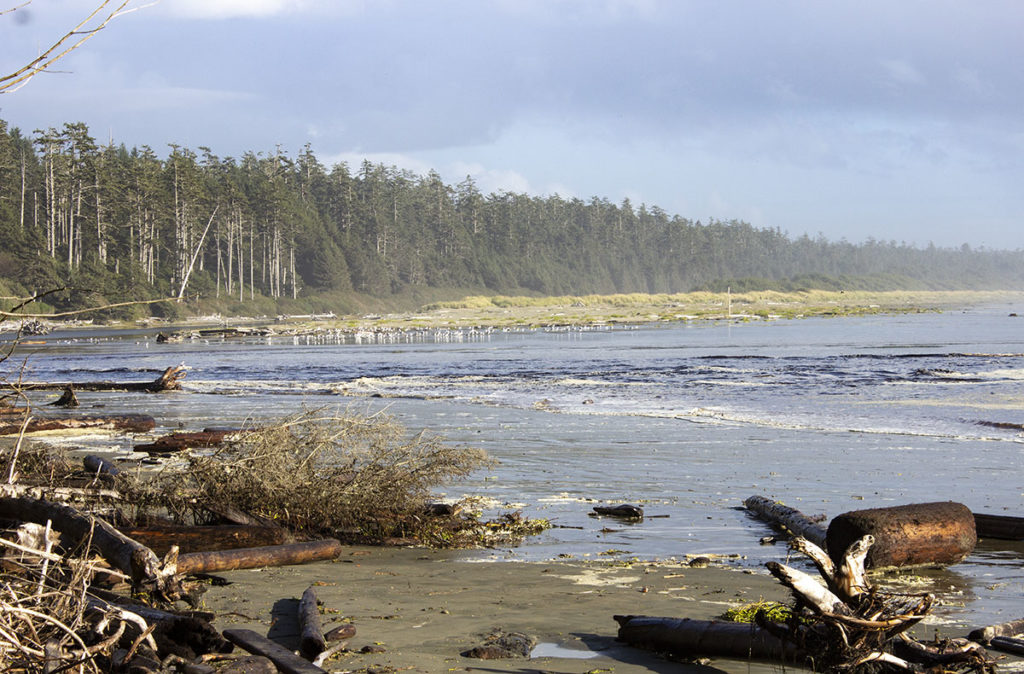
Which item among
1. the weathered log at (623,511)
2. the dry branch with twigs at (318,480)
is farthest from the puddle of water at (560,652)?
the weathered log at (623,511)

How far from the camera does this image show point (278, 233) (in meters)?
109

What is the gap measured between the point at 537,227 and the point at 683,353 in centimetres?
14458

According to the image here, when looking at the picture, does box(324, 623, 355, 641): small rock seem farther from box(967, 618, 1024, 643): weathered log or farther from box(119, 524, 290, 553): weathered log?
box(967, 618, 1024, 643): weathered log

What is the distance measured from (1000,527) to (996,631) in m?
3.32

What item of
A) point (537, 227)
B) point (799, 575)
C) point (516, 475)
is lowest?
point (516, 475)

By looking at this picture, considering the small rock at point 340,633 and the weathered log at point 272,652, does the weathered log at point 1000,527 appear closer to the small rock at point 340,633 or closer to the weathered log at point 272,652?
the small rock at point 340,633

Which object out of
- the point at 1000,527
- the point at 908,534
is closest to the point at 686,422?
the point at 1000,527

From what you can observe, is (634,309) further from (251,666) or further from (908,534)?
(251,666)

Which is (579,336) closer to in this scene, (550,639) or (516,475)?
(516,475)

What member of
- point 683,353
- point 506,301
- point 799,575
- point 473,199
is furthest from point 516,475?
point 473,199

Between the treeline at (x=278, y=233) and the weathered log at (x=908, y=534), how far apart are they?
149ft

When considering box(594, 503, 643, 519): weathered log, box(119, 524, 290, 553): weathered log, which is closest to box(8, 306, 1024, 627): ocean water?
box(594, 503, 643, 519): weathered log

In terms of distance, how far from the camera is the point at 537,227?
18312 cm

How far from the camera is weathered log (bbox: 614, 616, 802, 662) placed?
17.1 feet
